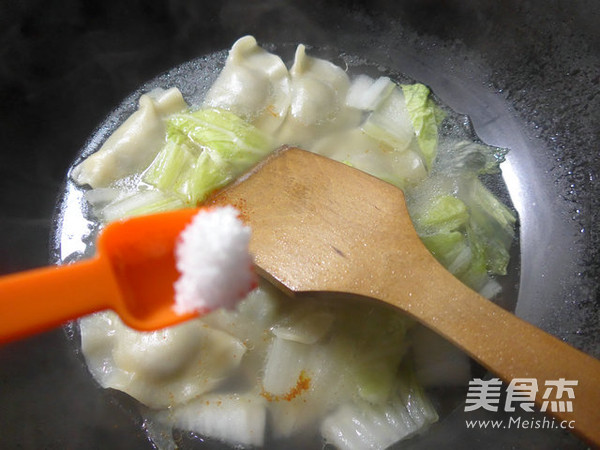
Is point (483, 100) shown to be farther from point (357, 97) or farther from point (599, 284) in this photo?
point (599, 284)

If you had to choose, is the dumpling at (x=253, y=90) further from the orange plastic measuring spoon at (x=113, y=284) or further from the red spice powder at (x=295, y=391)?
the orange plastic measuring spoon at (x=113, y=284)

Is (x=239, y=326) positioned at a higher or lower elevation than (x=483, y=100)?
lower

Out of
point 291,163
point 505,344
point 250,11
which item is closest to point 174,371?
point 291,163

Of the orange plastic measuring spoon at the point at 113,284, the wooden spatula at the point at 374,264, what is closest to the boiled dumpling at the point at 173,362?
the wooden spatula at the point at 374,264

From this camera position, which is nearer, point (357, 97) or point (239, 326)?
point (239, 326)

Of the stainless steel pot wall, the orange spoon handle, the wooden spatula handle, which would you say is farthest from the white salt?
the stainless steel pot wall

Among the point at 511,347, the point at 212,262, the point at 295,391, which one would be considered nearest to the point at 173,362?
the point at 295,391

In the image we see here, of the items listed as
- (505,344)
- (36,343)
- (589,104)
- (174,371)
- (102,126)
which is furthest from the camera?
(102,126)
